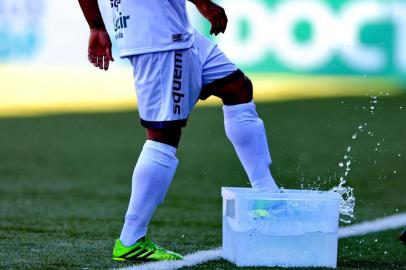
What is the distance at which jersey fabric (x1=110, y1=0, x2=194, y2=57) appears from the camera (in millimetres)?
4699

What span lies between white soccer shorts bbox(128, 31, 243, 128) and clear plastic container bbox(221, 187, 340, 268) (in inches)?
17.1

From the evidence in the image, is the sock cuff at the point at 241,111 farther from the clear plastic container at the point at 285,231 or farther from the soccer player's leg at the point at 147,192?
the clear plastic container at the point at 285,231

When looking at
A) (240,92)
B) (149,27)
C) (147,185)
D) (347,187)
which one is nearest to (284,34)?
(347,187)

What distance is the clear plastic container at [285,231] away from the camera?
460cm

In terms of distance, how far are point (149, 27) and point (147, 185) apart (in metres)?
0.67

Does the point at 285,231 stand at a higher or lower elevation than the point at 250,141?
lower

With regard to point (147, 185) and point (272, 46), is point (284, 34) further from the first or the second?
point (147, 185)

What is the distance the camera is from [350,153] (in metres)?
10.5

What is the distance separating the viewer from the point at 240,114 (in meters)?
4.84

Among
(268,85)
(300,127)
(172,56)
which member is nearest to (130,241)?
(172,56)

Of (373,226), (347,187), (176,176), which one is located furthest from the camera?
(176,176)

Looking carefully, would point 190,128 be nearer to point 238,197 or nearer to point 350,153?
point 350,153

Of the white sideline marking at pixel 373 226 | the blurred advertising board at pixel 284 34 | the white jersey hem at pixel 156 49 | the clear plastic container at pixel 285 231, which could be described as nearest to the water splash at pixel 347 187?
the white sideline marking at pixel 373 226

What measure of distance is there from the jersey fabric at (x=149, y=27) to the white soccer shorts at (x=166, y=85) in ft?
0.12
